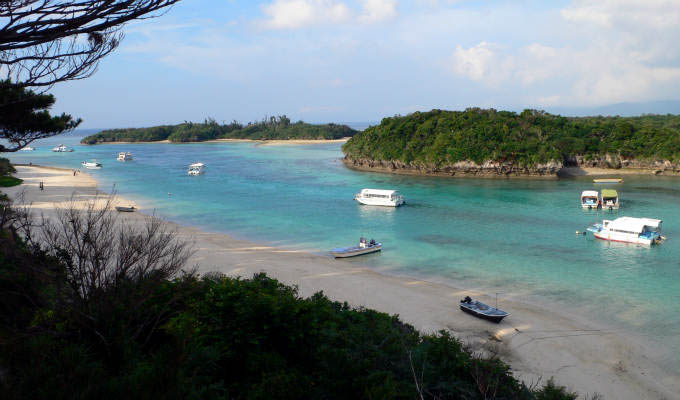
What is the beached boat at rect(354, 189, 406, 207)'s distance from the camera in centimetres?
3447

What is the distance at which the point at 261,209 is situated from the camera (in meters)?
34.0

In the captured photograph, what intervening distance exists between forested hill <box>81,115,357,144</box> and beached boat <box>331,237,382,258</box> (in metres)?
114

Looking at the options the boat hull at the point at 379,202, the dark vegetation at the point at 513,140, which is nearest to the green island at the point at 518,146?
the dark vegetation at the point at 513,140

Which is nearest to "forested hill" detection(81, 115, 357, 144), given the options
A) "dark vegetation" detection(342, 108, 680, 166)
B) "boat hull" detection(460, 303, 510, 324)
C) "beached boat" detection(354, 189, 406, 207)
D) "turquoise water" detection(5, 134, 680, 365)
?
"dark vegetation" detection(342, 108, 680, 166)

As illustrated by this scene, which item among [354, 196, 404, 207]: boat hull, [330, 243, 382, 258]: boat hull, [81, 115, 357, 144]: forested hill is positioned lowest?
[330, 243, 382, 258]: boat hull

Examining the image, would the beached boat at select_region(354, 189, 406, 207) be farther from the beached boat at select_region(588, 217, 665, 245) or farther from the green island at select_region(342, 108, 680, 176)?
the green island at select_region(342, 108, 680, 176)

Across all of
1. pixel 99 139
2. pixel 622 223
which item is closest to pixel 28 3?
pixel 622 223

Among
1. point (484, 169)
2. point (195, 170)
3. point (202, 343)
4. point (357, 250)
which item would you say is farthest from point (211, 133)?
point (202, 343)

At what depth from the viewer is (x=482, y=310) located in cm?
1428

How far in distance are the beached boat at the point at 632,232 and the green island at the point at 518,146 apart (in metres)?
26.7

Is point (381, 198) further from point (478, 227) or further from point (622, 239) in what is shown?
point (622, 239)

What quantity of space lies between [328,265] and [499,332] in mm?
8668

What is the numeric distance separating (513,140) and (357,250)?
39.3 m

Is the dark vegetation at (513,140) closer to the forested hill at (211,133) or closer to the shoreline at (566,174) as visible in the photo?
the shoreline at (566,174)
